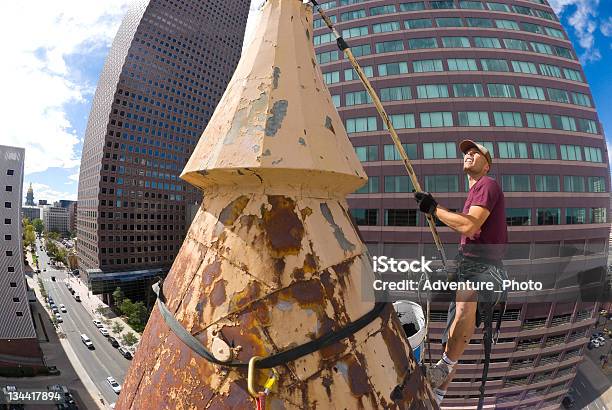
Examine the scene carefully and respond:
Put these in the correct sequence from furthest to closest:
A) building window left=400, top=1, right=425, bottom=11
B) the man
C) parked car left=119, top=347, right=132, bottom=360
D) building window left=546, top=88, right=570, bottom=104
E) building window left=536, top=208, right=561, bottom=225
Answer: parked car left=119, top=347, right=132, bottom=360
building window left=400, top=1, right=425, bottom=11
building window left=546, top=88, right=570, bottom=104
building window left=536, top=208, right=561, bottom=225
the man

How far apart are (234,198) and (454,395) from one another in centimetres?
2810

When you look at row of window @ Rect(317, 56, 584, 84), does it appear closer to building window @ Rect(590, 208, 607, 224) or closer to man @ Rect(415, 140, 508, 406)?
building window @ Rect(590, 208, 607, 224)

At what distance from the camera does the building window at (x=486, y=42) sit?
26.3 m

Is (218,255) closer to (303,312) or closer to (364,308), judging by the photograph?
(303,312)

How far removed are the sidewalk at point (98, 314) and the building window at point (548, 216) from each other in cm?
4268

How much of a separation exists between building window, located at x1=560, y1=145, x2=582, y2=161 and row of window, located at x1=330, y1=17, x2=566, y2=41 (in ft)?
39.6

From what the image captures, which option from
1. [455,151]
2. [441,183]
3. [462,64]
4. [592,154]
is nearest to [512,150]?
[455,151]

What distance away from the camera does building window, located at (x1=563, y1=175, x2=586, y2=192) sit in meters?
24.3

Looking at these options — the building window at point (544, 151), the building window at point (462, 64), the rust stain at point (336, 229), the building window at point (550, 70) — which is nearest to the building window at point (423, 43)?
the building window at point (462, 64)

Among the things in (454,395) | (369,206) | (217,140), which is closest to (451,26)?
A: (369,206)

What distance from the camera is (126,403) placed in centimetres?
143

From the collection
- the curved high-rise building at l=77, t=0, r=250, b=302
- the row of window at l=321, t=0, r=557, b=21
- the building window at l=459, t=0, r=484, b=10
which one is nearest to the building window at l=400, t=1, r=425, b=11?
the row of window at l=321, t=0, r=557, b=21

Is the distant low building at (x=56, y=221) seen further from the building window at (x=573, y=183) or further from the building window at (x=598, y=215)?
the building window at (x=598, y=215)

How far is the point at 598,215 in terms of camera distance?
2625cm
